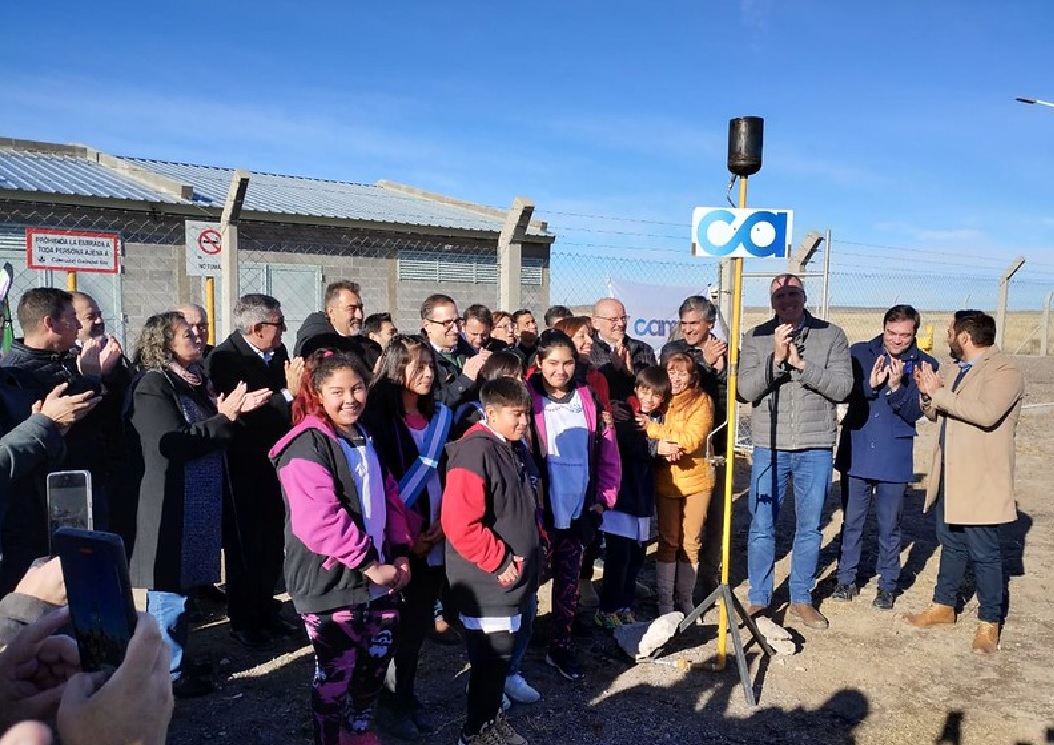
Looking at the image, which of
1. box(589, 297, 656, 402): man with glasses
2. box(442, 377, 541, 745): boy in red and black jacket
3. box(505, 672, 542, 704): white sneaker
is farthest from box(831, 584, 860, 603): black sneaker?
box(442, 377, 541, 745): boy in red and black jacket

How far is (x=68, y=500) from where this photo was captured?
1.84 m

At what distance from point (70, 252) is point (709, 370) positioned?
432cm

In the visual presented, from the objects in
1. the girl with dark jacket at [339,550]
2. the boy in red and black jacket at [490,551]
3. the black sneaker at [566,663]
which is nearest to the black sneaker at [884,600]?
the black sneaker at [566,663]

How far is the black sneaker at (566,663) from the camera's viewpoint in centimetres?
423

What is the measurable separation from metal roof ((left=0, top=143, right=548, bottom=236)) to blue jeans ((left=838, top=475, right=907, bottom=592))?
11.1 m

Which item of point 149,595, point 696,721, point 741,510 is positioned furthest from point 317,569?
point 741,510

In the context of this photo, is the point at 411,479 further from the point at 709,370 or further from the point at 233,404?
the point at 709,370

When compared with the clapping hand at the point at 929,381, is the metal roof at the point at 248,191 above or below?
above

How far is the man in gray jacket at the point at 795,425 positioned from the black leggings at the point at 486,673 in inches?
90.5

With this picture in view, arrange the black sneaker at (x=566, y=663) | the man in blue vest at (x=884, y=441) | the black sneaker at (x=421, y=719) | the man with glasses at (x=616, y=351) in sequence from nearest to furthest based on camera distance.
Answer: the black sneaker at (x=421, y=719)
the black sneaker at (x=566, y=663)
the man with glasses at (x=616, y=351)
the man in blue vest at (x=884, y=441)

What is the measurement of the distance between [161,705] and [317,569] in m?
1.85

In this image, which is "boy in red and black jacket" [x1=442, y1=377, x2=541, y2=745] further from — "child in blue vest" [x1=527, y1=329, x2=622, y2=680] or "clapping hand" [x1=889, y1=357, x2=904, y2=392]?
"clapping hand" [x1=889, y1=357, x2=904, y2=392]

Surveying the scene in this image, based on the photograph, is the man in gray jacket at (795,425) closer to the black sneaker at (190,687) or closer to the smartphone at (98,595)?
the black sneaker at (190,687)

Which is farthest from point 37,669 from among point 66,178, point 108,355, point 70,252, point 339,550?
point 66,178
